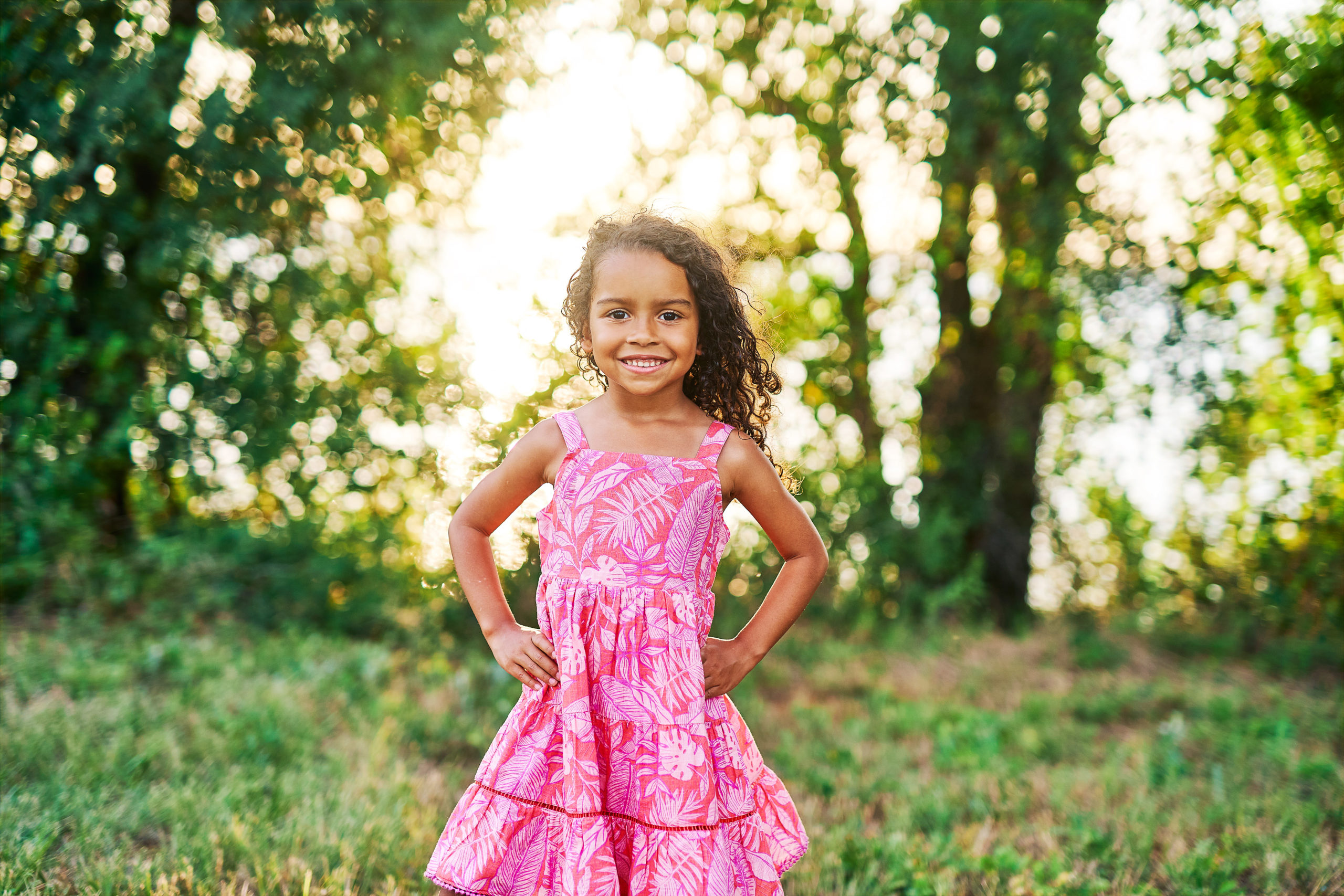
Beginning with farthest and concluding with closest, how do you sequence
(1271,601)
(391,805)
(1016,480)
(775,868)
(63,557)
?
(1016,480), (1271,601), (63,557), (391,805), (775,868)

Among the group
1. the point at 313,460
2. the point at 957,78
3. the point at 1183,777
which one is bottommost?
the point at 1183,777

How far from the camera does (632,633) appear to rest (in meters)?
1.95

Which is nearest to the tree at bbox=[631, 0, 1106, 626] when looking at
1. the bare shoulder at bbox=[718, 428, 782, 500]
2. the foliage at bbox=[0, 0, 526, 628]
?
the foliage at bbox=[0, 0, 526, 628]

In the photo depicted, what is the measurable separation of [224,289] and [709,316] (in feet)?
13.9

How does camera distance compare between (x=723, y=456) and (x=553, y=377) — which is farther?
(x=553, y=377)

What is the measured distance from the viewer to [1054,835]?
10.4ft

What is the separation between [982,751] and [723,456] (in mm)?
2742

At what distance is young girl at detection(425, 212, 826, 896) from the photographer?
1.91m

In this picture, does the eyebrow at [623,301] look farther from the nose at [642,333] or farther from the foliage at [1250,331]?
the foliage at [1250,331]

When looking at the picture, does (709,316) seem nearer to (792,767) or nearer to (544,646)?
(544,646)

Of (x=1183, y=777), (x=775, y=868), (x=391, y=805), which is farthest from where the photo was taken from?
(x=1183, y=777)

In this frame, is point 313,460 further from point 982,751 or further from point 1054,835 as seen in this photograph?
point 1054,835

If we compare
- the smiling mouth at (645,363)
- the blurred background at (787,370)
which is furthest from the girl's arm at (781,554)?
the blurred background at (787,370)

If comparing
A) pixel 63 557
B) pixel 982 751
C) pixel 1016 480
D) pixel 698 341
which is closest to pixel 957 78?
pixel 1016 480
